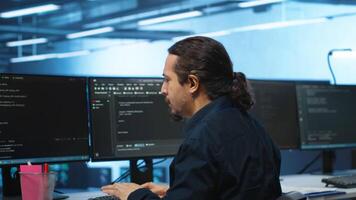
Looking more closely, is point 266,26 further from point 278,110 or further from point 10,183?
point 10,183

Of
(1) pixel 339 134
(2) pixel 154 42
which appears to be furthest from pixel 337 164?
(2) pixel 154 42

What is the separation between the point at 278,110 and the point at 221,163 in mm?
1544

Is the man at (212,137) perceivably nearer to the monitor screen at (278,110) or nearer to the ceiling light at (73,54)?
the monitor screen at (278,110)

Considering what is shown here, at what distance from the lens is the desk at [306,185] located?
2289mm

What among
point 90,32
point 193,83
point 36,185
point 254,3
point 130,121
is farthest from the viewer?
point 254,3

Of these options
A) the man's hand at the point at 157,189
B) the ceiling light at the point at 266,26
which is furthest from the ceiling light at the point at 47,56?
the man's hand at the point at 157,189

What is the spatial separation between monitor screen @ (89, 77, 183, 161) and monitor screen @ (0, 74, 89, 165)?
6 cm

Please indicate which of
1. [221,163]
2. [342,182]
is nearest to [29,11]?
[342,182]

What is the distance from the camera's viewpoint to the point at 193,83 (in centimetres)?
160

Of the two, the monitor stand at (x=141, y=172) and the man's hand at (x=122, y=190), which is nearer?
the man's hand at (x=122, y=190)

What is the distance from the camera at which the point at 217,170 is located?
4.65ft

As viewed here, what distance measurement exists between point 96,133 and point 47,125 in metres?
0.23

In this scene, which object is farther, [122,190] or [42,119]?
[42,119]

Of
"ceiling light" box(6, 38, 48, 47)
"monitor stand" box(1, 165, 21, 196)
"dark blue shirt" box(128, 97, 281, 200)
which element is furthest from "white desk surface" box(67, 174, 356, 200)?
"ceiling light" box(6, 38, 48, 47)
